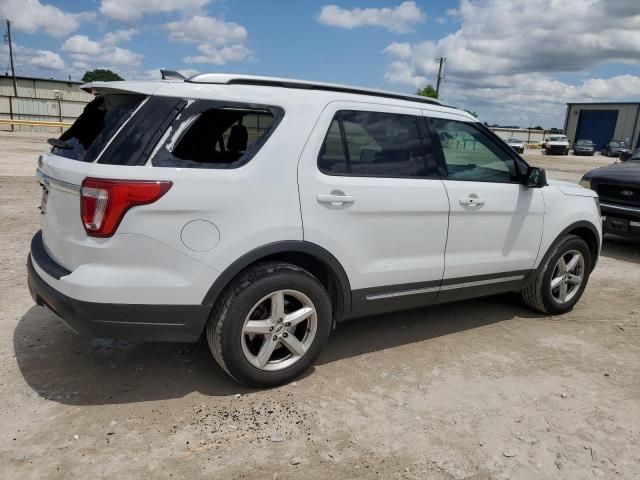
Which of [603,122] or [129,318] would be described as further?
[603,122]

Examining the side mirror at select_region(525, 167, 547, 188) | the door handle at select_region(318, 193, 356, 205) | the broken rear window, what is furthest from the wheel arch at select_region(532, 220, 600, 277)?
the broken rear window

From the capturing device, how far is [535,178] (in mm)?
4223

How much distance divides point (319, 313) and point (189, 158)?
4.17ft

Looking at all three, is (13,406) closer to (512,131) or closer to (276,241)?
(276,241)

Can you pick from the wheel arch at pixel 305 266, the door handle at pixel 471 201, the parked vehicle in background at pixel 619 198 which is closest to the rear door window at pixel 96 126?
the wheel arch at pixel 305 266

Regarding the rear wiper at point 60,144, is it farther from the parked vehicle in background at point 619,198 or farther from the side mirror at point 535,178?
the parked vehicle in background at point 619,198

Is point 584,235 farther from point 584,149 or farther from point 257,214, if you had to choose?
point 584,149

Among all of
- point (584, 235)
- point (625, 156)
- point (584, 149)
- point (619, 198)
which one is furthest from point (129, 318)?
point (584, 149)

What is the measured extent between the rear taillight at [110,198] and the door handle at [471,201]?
86.8 inches

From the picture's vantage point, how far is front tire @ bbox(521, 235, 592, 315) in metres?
4.67

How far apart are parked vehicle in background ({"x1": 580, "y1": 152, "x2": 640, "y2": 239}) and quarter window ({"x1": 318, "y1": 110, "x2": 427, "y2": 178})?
16.7 feet

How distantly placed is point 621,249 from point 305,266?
263 inches

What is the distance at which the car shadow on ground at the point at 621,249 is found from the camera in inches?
295

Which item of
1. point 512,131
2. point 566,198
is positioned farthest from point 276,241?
point 512,131
